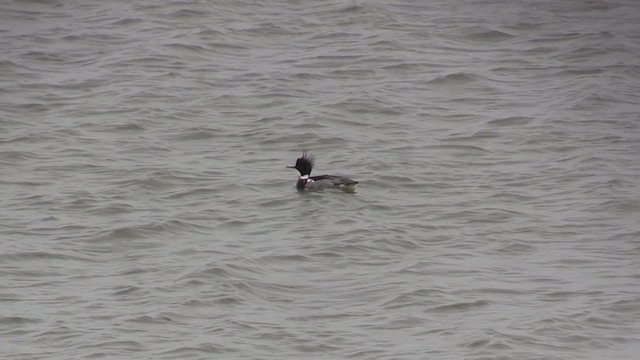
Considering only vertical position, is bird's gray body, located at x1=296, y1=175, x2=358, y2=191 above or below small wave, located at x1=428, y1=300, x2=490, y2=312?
below

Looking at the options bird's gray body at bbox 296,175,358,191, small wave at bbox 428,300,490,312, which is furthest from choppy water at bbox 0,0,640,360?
bird's gray body at bbox 296,175,358,191

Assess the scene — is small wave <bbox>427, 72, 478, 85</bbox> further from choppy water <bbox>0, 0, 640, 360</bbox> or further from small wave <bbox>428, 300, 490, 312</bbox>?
small wave <bbox>428, 300, 490, 312</bbox>

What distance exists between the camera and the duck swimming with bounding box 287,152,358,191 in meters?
14.5

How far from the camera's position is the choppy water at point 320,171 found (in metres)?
10.3

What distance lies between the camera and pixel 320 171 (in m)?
15.5

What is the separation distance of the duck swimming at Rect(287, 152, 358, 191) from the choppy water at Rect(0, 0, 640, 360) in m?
0.14

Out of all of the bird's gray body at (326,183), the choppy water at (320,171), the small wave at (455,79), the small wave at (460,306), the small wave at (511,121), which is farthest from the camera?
the small wave at (455,79)

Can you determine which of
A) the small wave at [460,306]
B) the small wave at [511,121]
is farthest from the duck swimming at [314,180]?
the small wave at [460,306]

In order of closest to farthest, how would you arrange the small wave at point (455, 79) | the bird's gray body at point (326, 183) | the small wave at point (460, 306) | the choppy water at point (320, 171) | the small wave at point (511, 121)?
1. the choppy water at point (320, 171)
2. the small wave at point (460, 306)
3. the bird's gray body at point (326, 183)
4. the small wave at point (511, 121)
5. the small wave at point (455, 79)

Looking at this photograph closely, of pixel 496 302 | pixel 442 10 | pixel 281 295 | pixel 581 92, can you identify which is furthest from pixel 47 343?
Result: pixel 442 10

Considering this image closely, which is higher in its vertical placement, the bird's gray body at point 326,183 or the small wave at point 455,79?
the small wave at point 455,79

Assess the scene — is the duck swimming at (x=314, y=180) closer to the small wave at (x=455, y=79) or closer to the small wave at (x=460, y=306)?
the small wave at (x=460, y=306)

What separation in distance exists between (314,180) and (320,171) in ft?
2.79

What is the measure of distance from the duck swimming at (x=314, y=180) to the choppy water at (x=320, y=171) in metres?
0.14
